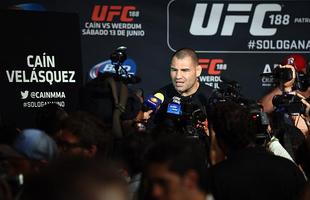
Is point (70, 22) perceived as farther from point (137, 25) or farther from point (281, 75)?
point (281, 75)

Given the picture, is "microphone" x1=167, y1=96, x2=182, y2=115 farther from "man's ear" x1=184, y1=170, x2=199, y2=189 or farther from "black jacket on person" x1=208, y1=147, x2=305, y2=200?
"man's ear" x1=184, y1=170, x2=199, y2=189

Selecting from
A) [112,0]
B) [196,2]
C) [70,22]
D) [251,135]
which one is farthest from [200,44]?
[251,135]

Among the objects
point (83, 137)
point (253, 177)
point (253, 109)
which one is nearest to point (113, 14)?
point (253, 109)

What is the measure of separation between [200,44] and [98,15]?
3.89ft

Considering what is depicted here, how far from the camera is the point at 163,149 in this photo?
2389 mm

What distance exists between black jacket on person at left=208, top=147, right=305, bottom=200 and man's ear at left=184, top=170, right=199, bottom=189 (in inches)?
37.7

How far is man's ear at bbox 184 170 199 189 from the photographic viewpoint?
7.50ft

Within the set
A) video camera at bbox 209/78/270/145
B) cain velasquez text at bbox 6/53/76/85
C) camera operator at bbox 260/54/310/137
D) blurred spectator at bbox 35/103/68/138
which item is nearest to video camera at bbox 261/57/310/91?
camera operator at bbox 260/54/310/137

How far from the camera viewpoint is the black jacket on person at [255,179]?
3.27m

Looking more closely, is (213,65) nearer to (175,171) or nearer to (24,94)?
(24,94)

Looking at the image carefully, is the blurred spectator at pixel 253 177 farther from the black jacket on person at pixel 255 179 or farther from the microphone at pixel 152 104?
the microphone at pixel 152 104

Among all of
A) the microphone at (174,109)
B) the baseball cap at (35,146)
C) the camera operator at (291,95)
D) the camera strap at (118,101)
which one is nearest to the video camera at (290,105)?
the camera operator at (291,95)

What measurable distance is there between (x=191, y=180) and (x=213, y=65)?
5288 mm

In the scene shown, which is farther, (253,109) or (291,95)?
(291,95)
